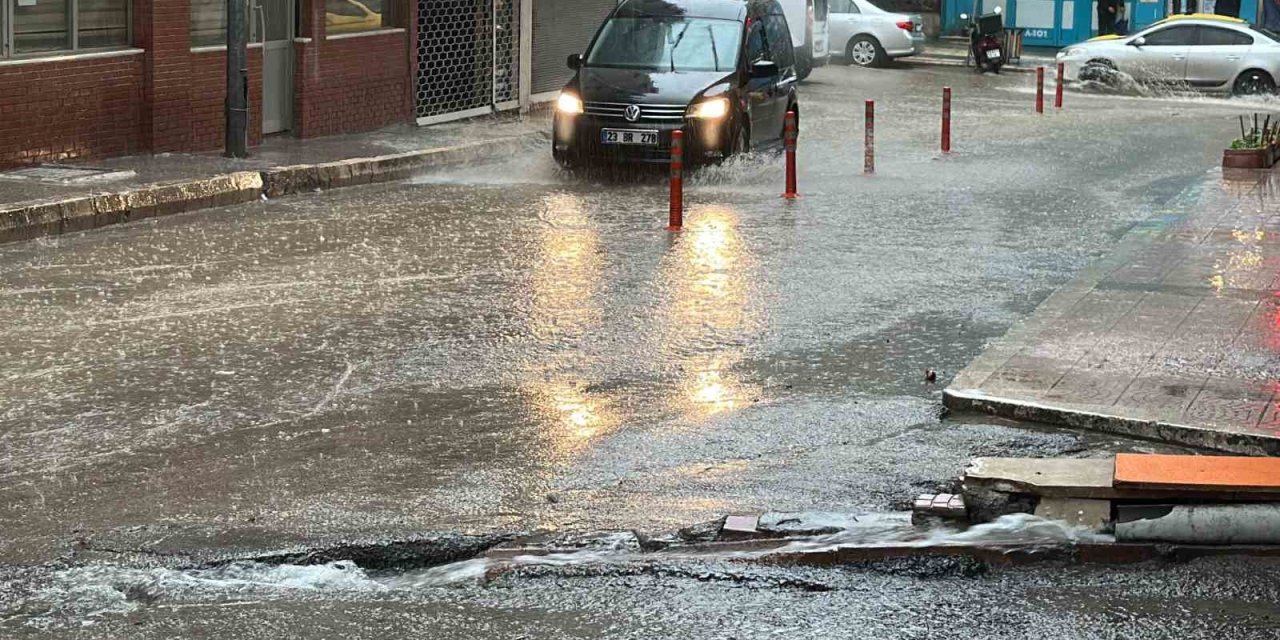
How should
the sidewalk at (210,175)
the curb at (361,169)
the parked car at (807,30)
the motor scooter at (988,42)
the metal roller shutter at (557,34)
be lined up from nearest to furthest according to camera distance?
the sidewalk at (210,175) < the curb at (361,169) < the metal roller shutter at (557,34) < the parked car at (807,30) < the motor scooter at (988,42)

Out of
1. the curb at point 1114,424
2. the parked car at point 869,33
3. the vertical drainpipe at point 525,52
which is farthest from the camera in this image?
the parked car at point 869,33

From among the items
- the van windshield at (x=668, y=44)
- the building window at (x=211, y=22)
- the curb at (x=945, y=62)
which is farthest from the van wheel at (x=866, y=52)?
the building window at (x=211, y=22)

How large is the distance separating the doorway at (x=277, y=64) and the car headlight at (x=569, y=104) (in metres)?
3.72

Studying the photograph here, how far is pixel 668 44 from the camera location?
19.4 m

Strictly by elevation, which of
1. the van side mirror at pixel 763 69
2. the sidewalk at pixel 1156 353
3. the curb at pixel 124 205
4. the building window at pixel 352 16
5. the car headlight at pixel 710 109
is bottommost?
the sidewalk at pixel 1156 353

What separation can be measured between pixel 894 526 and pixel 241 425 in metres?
3.10

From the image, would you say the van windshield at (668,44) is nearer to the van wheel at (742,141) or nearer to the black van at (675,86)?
the black van at (675,86)

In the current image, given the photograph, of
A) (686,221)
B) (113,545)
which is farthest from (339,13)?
(113,545)

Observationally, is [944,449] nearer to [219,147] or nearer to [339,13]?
[219,147]

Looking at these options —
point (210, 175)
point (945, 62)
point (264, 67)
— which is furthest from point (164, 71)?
point (945, 62)

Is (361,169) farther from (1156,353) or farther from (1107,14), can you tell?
(1107,14)

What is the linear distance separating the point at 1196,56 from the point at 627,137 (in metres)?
16.4

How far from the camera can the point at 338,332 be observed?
1034 centimetres

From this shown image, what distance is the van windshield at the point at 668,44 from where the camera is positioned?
19.1 metres
